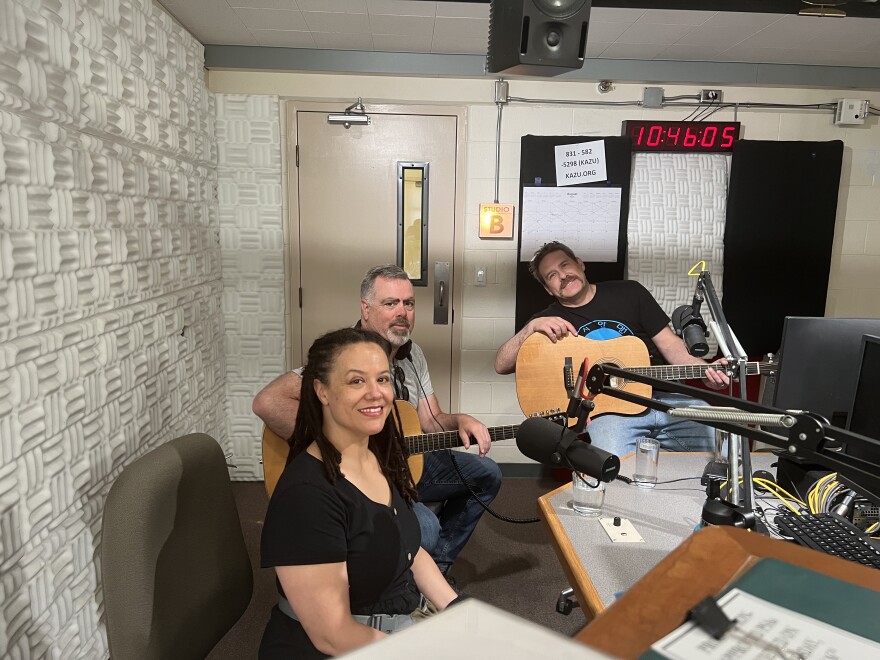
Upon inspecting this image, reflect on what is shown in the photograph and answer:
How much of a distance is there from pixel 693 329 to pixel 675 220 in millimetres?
2373

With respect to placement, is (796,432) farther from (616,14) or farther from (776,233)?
(776,233)

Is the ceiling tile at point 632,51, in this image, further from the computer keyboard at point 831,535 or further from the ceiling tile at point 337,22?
the computer keyboard at point 831,535

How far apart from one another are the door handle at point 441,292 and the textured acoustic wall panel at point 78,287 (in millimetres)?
1579

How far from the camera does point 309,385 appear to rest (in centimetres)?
165

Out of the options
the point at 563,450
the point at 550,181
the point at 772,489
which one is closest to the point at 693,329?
the point at 772,489

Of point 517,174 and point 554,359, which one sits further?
point 517,174

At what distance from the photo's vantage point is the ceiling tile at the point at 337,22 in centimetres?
301

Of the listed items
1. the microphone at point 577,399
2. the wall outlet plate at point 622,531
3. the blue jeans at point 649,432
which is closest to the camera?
→ the microphone at point 577,399

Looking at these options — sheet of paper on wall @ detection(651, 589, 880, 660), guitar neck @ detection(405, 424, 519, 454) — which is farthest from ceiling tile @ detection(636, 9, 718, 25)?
sheet of paper on wall @ detection(651, 589, 880, 660)

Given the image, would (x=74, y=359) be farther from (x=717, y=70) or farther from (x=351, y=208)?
(x=717, y=70)

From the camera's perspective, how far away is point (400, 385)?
2697mm

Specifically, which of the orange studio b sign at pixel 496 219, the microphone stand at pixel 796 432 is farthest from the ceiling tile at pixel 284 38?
the microphone stand at pixel 796 432

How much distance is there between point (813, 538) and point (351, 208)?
3.09 meters

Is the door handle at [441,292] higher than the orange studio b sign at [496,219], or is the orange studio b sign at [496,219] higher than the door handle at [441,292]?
the orange studio b sign at [496,219]
